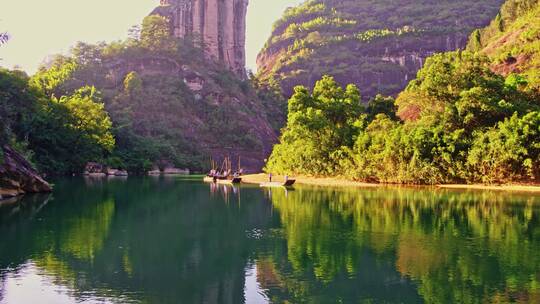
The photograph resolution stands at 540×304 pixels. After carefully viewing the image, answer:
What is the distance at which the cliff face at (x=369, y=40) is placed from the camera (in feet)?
475

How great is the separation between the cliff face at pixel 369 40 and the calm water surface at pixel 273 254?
11819cm

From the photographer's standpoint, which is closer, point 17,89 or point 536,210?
point 536,210

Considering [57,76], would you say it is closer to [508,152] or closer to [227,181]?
[227,181]

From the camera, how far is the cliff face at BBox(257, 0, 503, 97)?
144875 mm

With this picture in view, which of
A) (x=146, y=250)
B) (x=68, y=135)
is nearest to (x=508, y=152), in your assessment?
(x=146, y=250)

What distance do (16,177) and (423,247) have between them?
26071 mm

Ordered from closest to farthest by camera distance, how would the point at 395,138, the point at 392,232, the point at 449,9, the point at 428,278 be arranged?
the point at 428,278
the point at 392,232
the point at 395,138
the point at 449,9

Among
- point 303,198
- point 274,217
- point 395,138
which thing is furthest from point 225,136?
point 274,217

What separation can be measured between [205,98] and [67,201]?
8448 cm

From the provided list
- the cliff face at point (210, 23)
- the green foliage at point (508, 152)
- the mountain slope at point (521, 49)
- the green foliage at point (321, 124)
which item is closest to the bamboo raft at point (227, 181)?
the green foliage at point (321, 124)

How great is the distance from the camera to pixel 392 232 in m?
19.5

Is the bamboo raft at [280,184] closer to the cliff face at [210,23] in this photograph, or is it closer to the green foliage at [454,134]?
the green foliage at [454,134]

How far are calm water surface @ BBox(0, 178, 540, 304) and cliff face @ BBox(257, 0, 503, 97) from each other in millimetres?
118185

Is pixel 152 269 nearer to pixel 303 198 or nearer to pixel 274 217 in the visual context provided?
pixel 274 217
